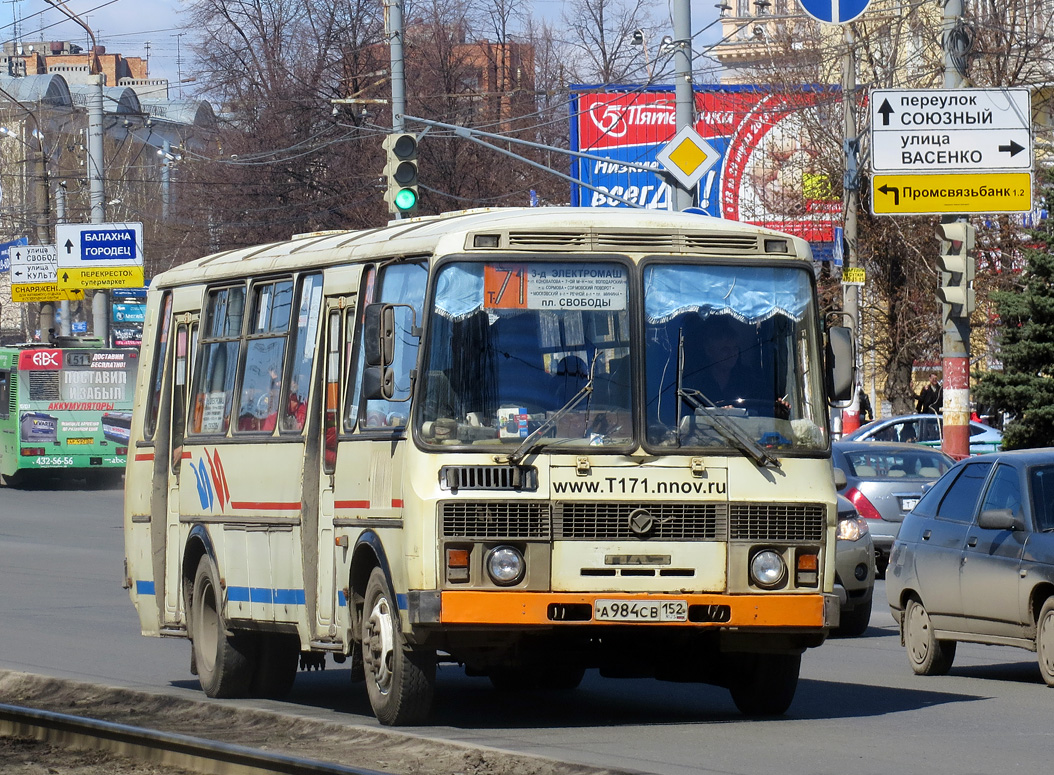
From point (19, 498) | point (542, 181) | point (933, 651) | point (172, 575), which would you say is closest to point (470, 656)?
point (172, 575)

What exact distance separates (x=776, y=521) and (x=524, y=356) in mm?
1438

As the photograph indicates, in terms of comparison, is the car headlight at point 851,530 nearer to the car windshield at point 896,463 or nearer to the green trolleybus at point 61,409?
the car windshield at point 896,463

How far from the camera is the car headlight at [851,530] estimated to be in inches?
610

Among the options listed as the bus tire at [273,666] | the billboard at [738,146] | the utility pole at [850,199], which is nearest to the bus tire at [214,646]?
the bus tire at [273,666]

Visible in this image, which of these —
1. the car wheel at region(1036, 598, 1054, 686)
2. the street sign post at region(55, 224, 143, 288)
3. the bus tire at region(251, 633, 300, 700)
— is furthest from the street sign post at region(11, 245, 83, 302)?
the car wheel at region(1036, 598, 1054, 686)

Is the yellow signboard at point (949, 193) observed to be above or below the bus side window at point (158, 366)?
above

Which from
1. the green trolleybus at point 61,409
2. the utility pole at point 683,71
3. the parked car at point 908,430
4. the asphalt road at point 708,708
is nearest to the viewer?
the asphalt road at point 708,708

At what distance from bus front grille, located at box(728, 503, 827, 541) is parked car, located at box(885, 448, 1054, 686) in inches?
94.4

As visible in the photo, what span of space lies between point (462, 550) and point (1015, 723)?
305 centimetres

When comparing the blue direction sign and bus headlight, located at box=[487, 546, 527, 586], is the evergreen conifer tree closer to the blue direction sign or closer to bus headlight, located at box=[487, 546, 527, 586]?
the blue direction sign

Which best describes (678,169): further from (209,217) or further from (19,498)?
(209,217)

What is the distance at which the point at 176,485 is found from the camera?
12.6 metres

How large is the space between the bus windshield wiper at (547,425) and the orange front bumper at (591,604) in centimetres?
64

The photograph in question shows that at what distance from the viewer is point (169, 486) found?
12.7 meters
